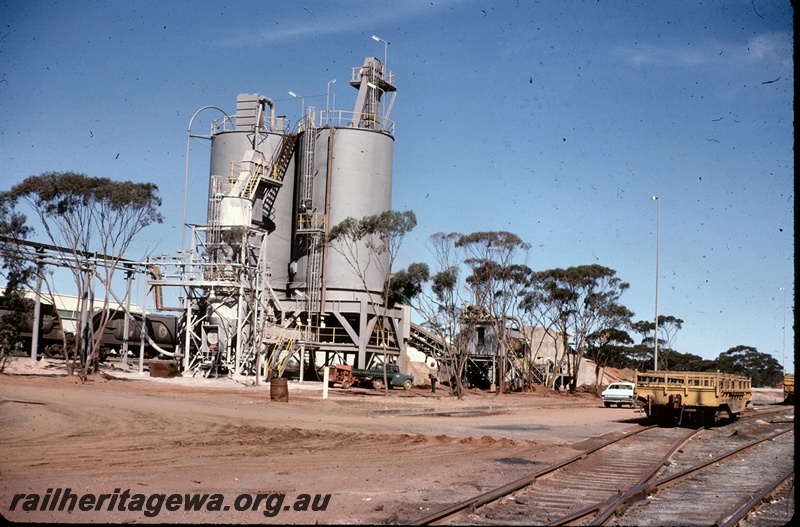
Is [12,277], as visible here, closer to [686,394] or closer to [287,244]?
[287,244]

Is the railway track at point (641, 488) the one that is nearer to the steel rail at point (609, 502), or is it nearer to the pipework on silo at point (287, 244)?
the steel rail at point (609, 502)

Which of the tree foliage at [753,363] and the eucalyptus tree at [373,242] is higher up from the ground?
the eucalyptus tree at [373,242]

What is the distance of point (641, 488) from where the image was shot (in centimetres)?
1353

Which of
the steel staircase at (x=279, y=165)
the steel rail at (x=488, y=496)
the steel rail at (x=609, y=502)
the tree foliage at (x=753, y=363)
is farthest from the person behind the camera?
the tree foliage at (x=753, y=363)

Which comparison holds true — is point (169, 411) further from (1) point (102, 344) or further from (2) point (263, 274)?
(1) point (102, 344)

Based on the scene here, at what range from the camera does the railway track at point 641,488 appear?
37.1ft

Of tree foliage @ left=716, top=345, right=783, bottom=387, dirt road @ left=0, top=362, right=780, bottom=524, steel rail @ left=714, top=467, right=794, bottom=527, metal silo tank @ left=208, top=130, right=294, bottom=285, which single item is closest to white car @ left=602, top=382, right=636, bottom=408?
dirt road @ left=0, top=362, right=780, bottom=524

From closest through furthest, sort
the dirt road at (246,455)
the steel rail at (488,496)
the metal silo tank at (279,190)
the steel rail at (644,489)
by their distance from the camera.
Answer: the steel rail at (488,496), the steel rail at (644,489), the dirt road at (246,455), the metal silo tank at (279,190)

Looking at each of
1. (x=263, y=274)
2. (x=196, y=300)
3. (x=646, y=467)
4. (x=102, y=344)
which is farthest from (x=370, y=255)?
A: (x=646, y=467)

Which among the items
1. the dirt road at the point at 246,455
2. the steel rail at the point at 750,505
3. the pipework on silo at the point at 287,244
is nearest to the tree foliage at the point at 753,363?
the pipework on silo at the point at 287,244

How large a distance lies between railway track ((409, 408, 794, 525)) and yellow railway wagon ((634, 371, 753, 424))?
4.24m

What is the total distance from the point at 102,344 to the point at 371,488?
4453 cm

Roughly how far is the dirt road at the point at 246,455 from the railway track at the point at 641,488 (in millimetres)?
728

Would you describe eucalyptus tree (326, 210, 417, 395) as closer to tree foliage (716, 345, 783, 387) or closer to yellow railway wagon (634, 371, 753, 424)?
yellow railway wagon (634, 371, 753, 424)
